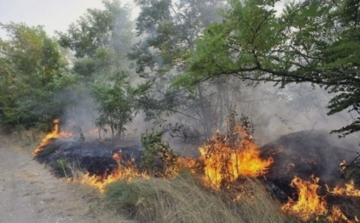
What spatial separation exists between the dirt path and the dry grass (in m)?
0.44

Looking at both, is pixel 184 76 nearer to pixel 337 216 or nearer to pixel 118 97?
pixel 337 216

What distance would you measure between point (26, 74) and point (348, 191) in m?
15.2

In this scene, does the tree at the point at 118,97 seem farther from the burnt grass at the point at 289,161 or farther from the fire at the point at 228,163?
the fire at the point at 228,163

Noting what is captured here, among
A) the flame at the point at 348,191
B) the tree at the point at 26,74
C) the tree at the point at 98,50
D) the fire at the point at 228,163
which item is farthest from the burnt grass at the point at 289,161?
the tree at the point at 26,74

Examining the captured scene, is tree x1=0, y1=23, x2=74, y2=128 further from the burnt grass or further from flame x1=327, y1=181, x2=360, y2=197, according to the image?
flame x1=327, y1=181, x2=360, y2=197

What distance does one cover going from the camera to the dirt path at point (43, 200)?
494 centimetres

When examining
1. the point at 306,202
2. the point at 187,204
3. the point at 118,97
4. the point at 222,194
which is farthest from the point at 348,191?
the point at 118,97

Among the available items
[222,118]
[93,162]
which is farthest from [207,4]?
[93,162]

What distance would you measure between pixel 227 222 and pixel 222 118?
5.12 m

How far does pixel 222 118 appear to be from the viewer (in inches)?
359

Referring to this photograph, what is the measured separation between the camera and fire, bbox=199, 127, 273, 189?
5715 mm

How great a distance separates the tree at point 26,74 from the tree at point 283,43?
1250 centimetres

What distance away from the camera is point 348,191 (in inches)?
206

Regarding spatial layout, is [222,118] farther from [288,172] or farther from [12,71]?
[12,71]
